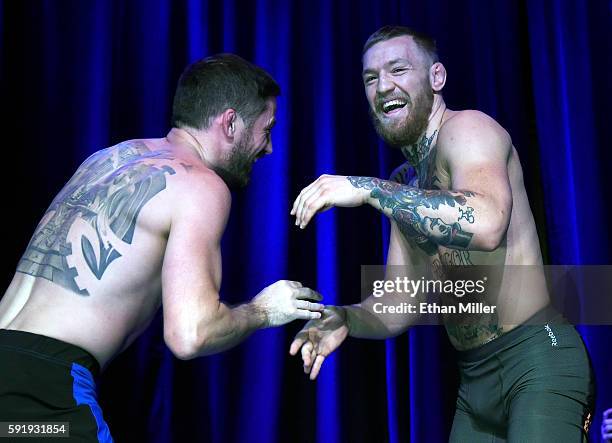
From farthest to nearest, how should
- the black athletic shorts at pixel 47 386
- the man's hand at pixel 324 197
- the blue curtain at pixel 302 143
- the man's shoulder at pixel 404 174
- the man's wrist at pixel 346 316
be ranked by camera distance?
the blue curtain at pixel 302 143 → the man's shoulder at pixel 404 174 → the man's wrist at pixel 346 316 → the man's hand at pixel 324 197 → the black athletic shorts at pixel 47 386

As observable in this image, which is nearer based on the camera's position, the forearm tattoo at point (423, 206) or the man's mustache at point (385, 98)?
the forearm tattoo at point (423, 206)

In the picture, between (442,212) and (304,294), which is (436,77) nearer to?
(442,212)

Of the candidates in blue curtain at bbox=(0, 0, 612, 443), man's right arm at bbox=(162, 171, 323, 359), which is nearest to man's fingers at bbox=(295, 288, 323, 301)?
man's right arm at bbox=(162, 171, 323, 359)

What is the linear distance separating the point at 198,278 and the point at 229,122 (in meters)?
0.56

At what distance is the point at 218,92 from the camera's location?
6.13ft

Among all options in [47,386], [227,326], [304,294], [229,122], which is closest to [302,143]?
[229,122]

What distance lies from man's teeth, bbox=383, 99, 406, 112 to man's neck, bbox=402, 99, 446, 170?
0.10m

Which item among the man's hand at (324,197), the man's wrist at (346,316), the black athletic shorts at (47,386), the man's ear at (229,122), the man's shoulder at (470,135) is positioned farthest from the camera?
the man's wrist at (346,316)

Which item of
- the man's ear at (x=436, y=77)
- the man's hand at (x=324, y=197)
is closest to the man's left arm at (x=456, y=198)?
the man's hand at (x=324, y=197)

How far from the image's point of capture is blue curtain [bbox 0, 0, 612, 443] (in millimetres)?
2713

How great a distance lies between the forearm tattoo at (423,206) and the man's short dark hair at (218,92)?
38cm

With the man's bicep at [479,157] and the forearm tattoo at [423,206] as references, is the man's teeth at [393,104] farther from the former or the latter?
the forearm tattoo at [423,206]

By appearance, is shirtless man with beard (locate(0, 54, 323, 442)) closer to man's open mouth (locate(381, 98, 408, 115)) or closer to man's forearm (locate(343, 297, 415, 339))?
man's forearm (locate(343, 297, 415, 339))

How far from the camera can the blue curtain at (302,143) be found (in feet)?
8.90
